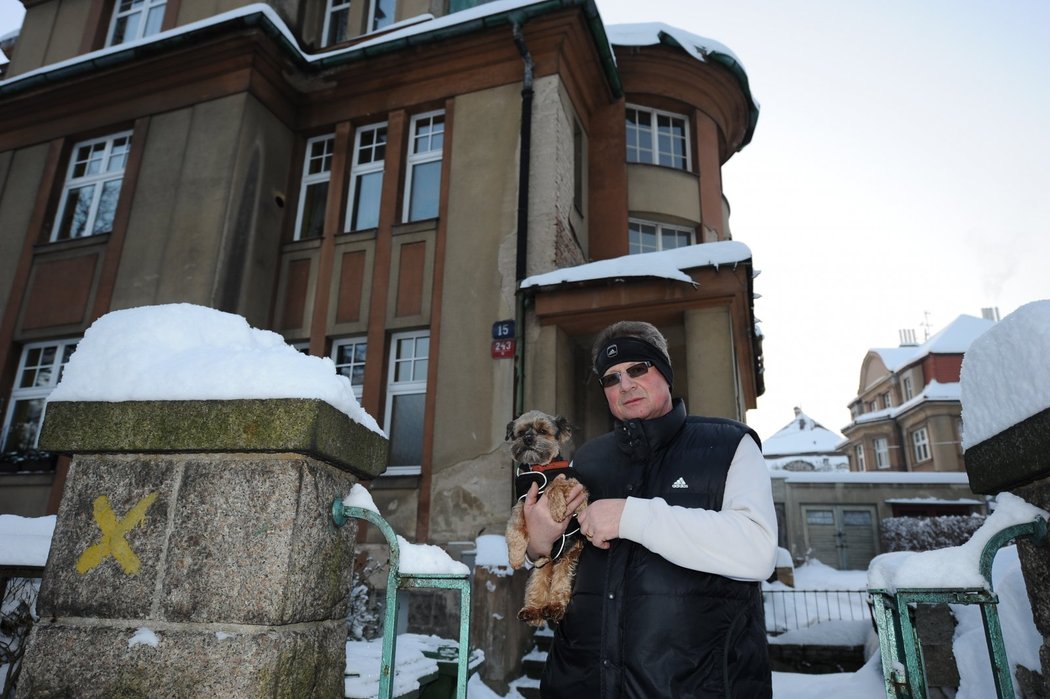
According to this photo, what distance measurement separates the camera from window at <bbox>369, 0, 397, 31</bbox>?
11984mm

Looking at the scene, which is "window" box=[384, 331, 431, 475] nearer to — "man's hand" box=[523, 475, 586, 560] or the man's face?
"man's hand" box=[523, 475, 586, 560]

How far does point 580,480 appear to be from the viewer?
2.40 metres

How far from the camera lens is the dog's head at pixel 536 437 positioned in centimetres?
371

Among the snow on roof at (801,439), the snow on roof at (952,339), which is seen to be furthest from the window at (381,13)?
the snow on roof at (801,439)

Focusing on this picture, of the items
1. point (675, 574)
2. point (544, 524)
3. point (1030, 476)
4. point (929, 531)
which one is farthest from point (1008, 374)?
point (929, 531)

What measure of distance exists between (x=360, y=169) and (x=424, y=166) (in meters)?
1.20

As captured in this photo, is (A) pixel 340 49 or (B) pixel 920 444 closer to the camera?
(A) pixel 340 49

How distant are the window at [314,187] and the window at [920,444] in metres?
31.2

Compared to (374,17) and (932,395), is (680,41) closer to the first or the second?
(374,17)

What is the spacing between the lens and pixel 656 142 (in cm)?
1309

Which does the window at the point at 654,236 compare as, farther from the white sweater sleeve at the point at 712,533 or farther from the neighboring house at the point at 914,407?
the neighboring house at the point at 914,407

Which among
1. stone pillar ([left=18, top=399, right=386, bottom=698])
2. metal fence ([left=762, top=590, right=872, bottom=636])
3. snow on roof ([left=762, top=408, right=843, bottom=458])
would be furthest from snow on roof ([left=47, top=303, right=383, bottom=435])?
snow on roof ([left=762, top=408, right=843, bottom=458])

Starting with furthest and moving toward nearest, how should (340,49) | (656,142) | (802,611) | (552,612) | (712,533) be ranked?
(802,611) → (656,142) → (340,49) → (552,612) → (712,533)

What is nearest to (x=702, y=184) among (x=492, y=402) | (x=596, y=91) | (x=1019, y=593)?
(x=596, y=91)
